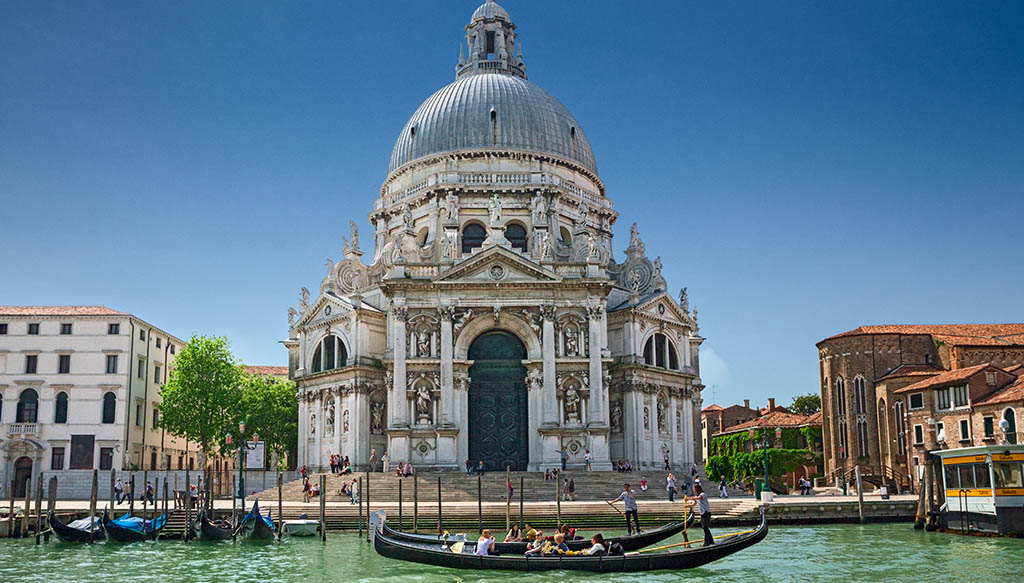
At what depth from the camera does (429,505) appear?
107ft

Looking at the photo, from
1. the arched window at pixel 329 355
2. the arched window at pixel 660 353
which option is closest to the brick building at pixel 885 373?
the arched window at pixel 660 353

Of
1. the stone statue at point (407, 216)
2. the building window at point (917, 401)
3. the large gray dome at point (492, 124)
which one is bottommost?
the building window at point (917, 401)

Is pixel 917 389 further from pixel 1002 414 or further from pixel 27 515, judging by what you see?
pixel 27 515

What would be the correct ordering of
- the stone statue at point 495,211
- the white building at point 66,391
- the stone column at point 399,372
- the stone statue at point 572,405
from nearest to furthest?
the stone column at point 399,372 < the stone statue at point 572,405 < the stone statue at point 495,211 < the white building at point 66,391

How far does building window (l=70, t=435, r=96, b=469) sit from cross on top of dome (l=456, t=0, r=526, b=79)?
26.4 meters

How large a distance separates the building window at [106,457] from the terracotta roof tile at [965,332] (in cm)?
3574

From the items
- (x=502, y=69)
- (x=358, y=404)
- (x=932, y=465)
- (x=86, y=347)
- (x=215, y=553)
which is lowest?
(x=215, y=553)

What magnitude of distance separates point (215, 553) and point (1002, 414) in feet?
99.3

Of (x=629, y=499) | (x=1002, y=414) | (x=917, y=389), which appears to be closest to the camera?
(x=629, y=499)

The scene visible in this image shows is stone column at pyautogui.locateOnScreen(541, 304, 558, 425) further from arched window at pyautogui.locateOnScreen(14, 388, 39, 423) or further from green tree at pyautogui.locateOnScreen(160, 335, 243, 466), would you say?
arched window at pyautogui.locateOnScreen(14, 388, 39, 423)

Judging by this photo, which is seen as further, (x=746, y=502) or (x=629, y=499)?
(x=746, y=502)

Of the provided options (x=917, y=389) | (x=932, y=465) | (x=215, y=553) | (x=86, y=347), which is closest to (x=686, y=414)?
(x=917, y=389)

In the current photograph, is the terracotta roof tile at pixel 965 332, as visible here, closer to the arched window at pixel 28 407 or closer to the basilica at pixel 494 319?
the basilica at pixel 494 319

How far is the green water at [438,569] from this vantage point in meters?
20.9
